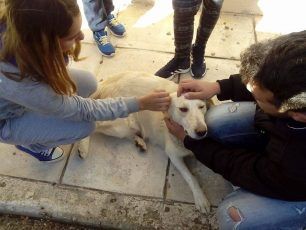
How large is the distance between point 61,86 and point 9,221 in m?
1.07

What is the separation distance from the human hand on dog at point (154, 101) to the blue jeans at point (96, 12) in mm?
1315

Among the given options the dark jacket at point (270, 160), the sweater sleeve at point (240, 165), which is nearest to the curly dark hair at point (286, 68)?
the dark jacket at point (270, 160)

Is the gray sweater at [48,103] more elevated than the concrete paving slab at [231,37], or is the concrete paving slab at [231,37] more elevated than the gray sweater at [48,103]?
the gray sweater at [48,103]

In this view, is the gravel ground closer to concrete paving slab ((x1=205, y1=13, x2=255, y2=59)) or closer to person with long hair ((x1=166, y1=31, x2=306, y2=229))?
person with long hair ((x1=166, y1=31, x2=306, y2=229))

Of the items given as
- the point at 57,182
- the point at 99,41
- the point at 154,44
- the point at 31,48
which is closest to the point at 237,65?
the point at 154,44

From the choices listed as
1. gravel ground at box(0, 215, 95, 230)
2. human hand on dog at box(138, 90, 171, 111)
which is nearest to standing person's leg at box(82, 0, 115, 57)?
human hand on dog at box(138, 90, 171, 111)

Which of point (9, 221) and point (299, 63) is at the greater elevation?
point (299, 63)

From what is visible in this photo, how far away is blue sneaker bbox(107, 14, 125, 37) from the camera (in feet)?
10.9

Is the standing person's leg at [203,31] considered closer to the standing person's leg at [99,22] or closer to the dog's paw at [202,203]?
the standing person's leg at [99,22]

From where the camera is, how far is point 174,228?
219 centimetres

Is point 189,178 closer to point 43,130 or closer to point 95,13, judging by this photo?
point 43,130

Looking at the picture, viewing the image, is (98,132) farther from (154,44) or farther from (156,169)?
(154,44)

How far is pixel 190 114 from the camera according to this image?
211 centimetres

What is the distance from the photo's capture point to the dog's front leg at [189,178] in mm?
2230
